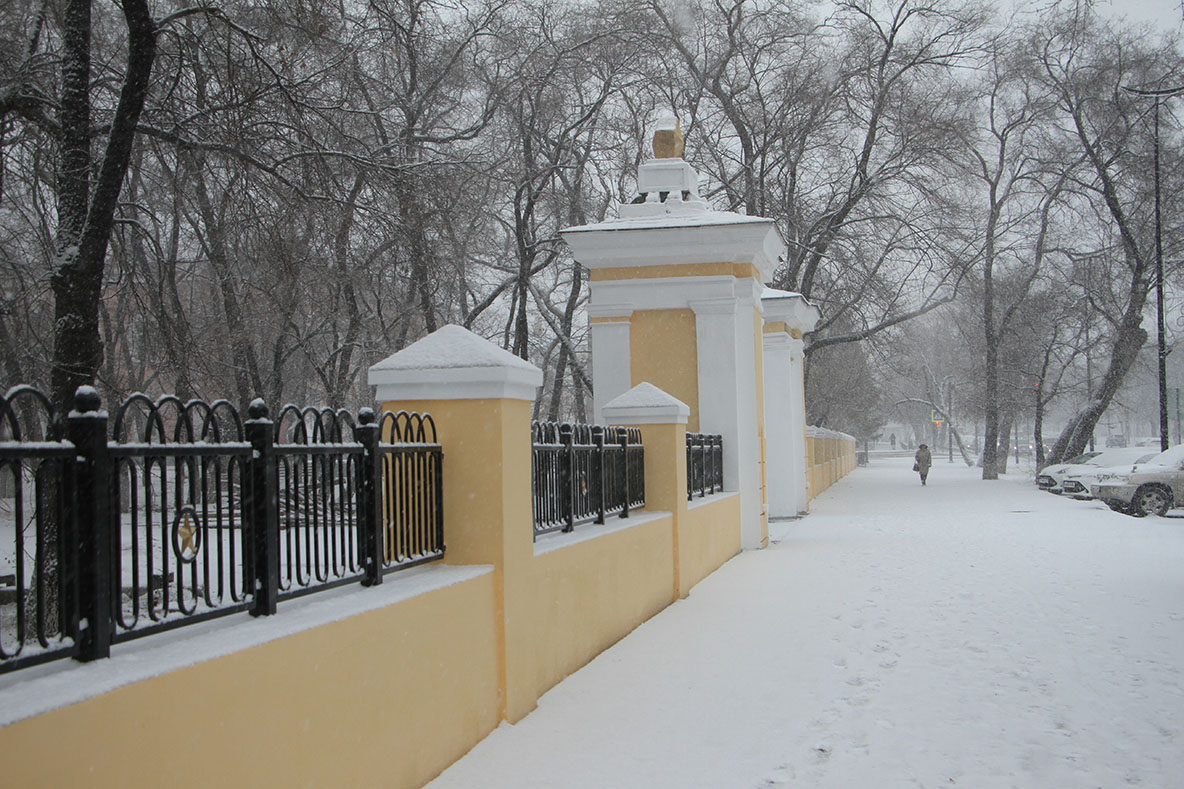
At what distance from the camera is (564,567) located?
682cm

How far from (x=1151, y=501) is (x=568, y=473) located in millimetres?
17603

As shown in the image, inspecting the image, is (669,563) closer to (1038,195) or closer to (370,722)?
(370,722)

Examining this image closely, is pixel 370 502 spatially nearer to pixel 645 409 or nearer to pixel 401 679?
pixel 401 679

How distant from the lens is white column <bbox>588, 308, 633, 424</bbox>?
611 inches

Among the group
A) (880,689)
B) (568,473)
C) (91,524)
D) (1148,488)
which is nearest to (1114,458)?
(1148,488)

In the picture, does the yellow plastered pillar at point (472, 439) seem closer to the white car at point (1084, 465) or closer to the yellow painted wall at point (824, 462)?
the yellow painted wall at point (824, 462)

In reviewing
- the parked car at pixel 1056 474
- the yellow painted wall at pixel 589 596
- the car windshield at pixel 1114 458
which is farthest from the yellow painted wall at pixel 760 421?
the parked car at pixel 1056 474

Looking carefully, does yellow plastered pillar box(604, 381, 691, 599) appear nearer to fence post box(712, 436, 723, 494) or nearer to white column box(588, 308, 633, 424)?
fence post box(712, 436, 723, 494)

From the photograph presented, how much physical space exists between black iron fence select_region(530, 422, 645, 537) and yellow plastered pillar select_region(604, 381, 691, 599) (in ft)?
0.47

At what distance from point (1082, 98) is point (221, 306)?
2586 cm

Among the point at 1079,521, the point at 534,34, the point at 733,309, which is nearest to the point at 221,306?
the point at 534,34

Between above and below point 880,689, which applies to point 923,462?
above

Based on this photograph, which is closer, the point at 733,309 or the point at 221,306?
the point at 733,309

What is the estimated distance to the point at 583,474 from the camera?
8.17m
